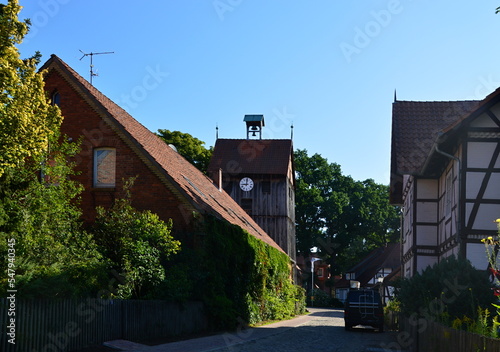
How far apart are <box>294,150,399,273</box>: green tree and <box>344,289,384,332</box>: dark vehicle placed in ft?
144

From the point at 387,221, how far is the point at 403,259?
43.2m

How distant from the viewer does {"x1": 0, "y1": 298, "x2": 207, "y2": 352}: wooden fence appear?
41.7 ft

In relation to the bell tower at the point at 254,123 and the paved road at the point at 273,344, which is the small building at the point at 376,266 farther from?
the paved road at the point at 273,344

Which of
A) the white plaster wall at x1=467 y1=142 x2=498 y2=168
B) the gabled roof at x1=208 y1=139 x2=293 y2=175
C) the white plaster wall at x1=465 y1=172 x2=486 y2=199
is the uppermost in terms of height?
the gabled roof at x1=208 y1=139 x2=293 y2=175

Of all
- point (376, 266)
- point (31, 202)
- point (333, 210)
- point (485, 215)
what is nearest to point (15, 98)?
point (31, 202)

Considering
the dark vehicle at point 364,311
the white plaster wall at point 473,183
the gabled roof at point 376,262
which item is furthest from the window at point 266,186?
the white plaster wall at point 473,183

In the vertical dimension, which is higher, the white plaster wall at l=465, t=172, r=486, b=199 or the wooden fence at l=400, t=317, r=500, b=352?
the white plaster wall at l=465, t=172, r=486, b=199

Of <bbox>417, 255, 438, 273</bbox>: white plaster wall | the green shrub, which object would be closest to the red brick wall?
the green shrub

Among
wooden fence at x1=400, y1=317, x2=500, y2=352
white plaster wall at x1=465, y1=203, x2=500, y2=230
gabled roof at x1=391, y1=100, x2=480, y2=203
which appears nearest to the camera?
wooden fence at x1=400, y1=317, x2=500, y2=352

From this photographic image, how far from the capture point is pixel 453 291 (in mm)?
14617

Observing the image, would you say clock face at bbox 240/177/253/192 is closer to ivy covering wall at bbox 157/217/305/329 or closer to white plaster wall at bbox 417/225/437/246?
ivy covering wall at bbox 157/217/305/329

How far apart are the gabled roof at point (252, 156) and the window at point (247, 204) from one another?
219 centimetres

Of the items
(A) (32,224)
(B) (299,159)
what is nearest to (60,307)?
(A) (32,224)

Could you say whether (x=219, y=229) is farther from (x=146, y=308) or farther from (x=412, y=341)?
(x=412, y=341)
